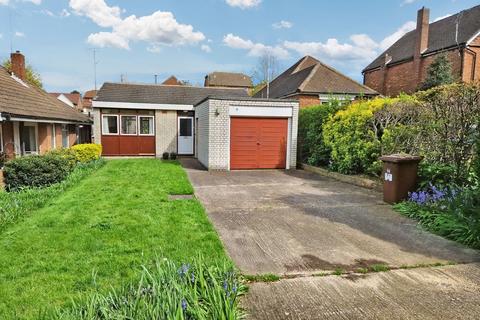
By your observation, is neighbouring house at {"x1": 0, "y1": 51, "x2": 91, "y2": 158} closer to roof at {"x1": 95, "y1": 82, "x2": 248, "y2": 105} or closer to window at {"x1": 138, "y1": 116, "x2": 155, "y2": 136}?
roof at {"x1": 95, "y1": 82, "x2": 248, "y2": 105}

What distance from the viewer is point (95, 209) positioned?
655cm

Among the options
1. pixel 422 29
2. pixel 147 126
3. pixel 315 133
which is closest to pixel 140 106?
pixel 147 126

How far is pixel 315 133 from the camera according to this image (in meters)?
12.7

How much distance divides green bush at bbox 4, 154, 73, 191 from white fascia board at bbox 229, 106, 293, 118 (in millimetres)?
6743

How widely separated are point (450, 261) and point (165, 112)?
16690 millimetres

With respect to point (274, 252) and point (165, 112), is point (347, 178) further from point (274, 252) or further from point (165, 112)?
point (165, 112)

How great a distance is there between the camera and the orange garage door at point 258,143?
13.1 meters

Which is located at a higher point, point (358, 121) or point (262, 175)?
point (358, 121)

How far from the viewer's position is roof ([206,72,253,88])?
64.7 m

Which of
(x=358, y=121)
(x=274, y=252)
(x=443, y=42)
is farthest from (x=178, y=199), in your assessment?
(x=443, y=42)

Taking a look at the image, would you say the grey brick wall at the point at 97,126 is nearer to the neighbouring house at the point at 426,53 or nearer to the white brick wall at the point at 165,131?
the white brick wall at the point at 165,131

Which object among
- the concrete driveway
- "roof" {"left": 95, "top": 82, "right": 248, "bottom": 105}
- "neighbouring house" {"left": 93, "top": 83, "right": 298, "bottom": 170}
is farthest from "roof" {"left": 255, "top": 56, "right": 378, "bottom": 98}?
the concrete driveway

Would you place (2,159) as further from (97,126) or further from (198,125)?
(198,125)

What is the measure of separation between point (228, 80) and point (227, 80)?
210mm
